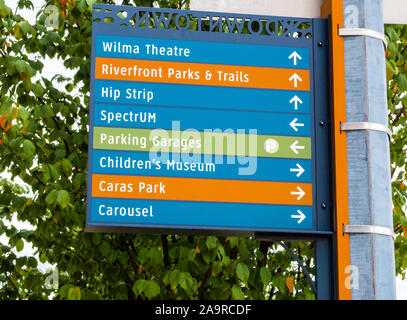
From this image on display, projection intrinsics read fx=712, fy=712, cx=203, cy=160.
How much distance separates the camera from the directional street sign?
5.34 m

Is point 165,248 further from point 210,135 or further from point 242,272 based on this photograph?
point 210,135

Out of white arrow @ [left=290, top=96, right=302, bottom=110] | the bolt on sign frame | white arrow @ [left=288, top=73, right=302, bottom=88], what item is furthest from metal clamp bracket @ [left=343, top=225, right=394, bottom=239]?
white arrow @ [left=288, top=73, right=302, bottom=88]

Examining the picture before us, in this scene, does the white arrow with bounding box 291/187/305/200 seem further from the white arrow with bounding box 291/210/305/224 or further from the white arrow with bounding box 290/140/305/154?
the white arrow with bounding box 290/140/305/154

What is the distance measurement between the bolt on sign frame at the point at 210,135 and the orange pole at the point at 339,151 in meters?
0.09

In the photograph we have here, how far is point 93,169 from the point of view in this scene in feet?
17.6

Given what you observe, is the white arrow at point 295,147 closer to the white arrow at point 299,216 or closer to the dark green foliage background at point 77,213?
the white arrow at point 299,216

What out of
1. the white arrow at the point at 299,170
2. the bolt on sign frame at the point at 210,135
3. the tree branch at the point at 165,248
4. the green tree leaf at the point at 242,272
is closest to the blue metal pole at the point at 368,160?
the bolt on sign frame at the point at 210,135

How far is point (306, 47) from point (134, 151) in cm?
171

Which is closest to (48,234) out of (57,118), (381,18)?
(57,118)

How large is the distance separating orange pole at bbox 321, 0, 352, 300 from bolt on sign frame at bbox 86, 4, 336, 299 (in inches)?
3.5

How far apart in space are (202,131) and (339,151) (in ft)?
3.59

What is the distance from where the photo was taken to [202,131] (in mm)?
5523

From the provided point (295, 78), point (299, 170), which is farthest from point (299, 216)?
point (295, 78)

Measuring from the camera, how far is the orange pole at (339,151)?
213 inches
